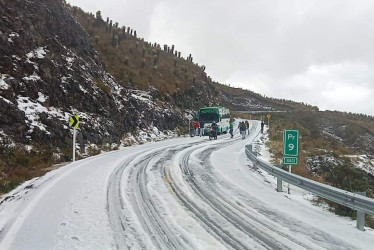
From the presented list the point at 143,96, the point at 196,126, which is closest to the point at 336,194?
the point at 143,96

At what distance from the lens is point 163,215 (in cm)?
771

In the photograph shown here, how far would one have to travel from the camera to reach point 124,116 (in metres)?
27.1

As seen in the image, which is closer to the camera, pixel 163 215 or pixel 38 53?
pixel 163 215

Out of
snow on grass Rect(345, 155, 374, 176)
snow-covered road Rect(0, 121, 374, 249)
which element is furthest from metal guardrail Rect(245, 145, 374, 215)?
snow on grass Rect(345, 155, 374, 176)

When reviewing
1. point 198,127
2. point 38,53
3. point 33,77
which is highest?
point 38,53

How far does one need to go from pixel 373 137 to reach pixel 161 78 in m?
36.0

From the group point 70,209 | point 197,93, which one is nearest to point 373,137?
point 197,93

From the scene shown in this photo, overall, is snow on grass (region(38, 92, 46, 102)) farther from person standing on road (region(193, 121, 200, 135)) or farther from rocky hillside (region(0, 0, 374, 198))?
person standing on road (region(193, 121, 200, 135))

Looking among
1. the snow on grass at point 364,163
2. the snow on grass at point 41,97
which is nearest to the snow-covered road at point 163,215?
A: the snow on grass at point 41,97

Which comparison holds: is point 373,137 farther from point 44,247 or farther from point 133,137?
point 44,247

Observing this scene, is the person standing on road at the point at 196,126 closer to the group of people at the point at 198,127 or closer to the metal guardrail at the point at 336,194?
the group of people at the point at 198,127

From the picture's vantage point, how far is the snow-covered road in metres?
6.13

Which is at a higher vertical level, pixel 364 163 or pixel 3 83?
pixel 3 83

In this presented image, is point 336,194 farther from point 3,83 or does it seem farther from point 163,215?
point 3,83
